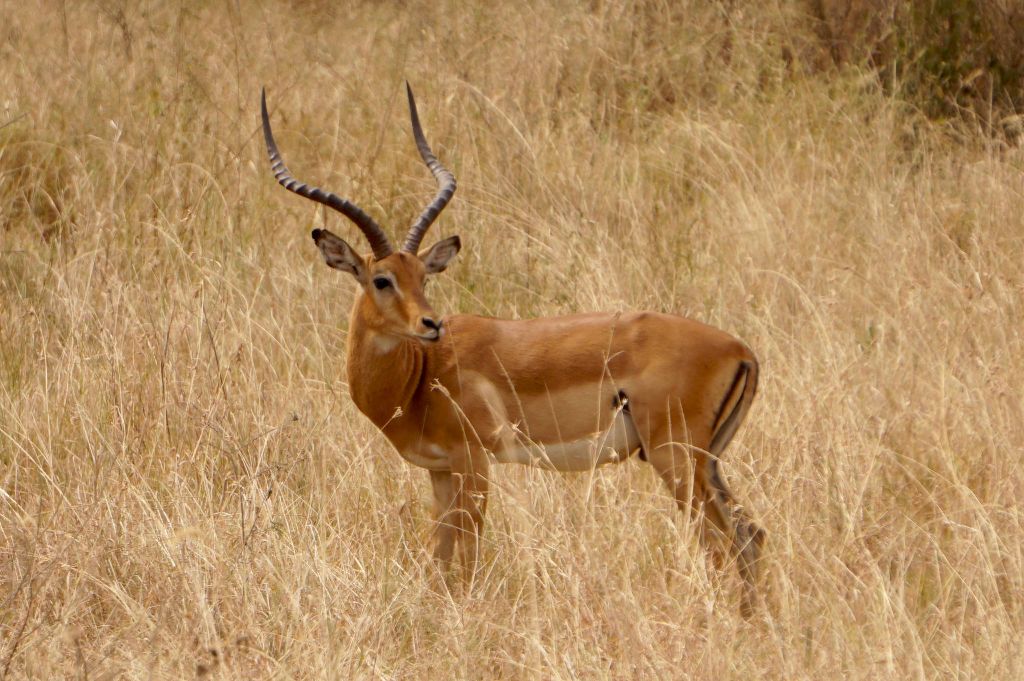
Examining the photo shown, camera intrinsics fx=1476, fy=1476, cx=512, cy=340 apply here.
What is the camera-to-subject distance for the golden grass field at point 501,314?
400 cm

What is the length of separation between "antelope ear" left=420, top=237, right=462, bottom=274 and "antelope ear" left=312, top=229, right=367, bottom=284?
0.29m

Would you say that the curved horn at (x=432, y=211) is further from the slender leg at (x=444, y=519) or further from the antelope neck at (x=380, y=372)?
the slender leg at (x=444, y=519)

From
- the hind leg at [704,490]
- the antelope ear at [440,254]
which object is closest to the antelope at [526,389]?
the hind leg at [704,490]

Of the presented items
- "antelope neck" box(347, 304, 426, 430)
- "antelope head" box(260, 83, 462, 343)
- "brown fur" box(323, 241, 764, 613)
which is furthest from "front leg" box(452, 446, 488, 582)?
"antelope head" box(260, 83, 462, 343)

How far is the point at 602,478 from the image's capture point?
5.18m

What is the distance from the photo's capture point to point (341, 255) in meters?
5.17

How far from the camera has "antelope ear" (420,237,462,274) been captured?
532 cm

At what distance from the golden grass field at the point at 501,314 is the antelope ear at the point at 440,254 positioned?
27.9 inches

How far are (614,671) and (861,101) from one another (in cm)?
604

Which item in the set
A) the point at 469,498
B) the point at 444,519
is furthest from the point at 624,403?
the point at 444,519

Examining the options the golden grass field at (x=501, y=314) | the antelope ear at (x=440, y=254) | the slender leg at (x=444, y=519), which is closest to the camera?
the golden grass field at (x=501, y=314)

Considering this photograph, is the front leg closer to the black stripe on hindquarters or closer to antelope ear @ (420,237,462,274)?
the black stripe on hindquarters

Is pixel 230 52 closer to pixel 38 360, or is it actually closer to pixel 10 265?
pixel 10 265

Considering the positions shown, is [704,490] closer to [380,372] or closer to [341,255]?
[380,372]
